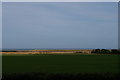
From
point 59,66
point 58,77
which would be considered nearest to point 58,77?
point 58,77

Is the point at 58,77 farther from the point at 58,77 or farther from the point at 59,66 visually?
the point at 59,66

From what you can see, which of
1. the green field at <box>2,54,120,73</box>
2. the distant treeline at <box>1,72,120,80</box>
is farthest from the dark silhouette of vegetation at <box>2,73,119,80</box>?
the green field at <box>2,54,120,73</box>

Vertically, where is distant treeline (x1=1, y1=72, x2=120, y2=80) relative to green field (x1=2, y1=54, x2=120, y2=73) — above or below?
above

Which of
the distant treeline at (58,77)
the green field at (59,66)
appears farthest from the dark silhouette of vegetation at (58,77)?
the green field at (59,66)

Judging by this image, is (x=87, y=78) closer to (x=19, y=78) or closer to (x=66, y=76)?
(x=66, y=76)

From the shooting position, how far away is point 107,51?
34.8 metres

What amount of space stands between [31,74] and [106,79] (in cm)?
261

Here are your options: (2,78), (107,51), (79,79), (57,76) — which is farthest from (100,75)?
(107,51)

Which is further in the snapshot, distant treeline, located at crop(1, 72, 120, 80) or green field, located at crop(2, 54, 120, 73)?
green field, located at crop(2, 54, 120, 73)

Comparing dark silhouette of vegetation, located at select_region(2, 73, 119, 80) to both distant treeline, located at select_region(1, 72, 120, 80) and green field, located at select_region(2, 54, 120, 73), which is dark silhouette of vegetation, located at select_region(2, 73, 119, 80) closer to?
distant treeline, located at select_region(1, 72, 120, 80)

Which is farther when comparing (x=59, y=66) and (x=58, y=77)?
(x=59, y=66)

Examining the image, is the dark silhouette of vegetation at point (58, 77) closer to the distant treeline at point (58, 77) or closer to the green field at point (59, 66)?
the distant treeline at point (58, 77)

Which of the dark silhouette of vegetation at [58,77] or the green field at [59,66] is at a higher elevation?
the dark silhouette of vegetation at [58,77]

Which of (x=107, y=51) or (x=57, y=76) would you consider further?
(x=107, y=51)
